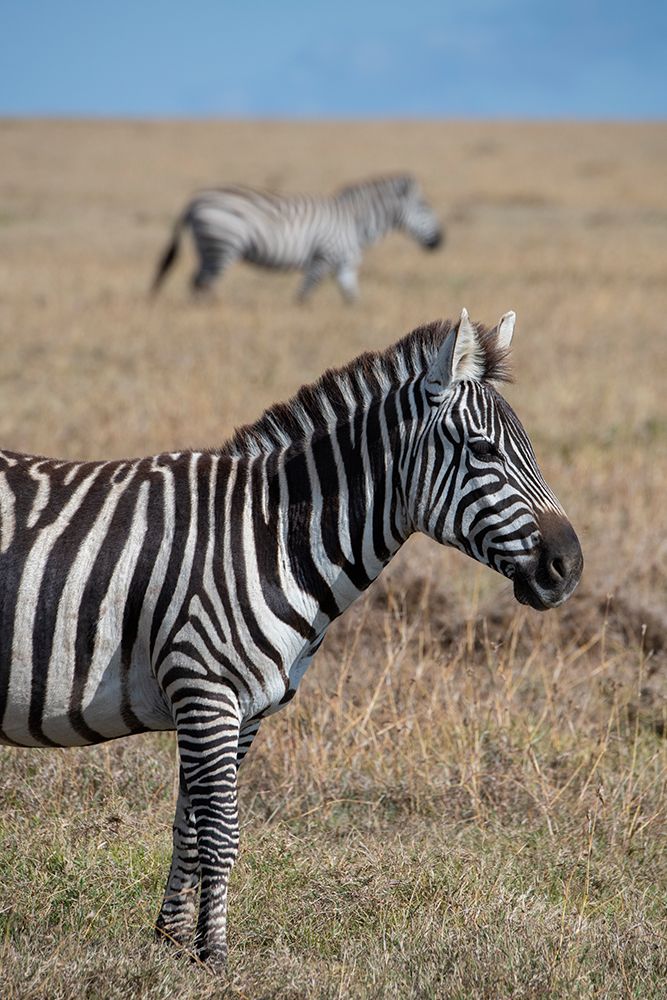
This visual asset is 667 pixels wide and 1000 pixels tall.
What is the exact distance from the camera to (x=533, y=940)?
396 centimetres

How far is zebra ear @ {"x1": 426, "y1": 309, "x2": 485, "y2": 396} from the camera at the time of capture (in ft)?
12.6

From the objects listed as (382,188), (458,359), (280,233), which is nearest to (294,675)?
(458,359)

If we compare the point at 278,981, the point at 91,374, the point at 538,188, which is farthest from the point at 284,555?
the point at 538,188

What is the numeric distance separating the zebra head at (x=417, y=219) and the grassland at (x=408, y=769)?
819cm

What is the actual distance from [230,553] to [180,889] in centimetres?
118

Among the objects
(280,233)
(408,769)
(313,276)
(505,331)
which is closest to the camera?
(505,331)

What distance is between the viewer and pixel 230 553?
3.87 metres

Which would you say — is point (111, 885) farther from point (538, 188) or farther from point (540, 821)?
point (538, 188)

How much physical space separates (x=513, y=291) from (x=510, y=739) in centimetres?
1352

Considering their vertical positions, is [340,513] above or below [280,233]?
below

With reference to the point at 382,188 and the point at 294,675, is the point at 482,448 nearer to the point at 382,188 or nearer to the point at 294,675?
the point at 294,675

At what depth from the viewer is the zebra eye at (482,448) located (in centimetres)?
387

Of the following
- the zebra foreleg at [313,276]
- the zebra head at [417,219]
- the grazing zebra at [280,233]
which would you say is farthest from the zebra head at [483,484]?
the zebra head at [417,219]

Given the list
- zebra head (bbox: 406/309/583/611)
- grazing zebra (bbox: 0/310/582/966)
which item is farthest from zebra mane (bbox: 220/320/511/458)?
zebra head (bbox: 406/309/583/611)
